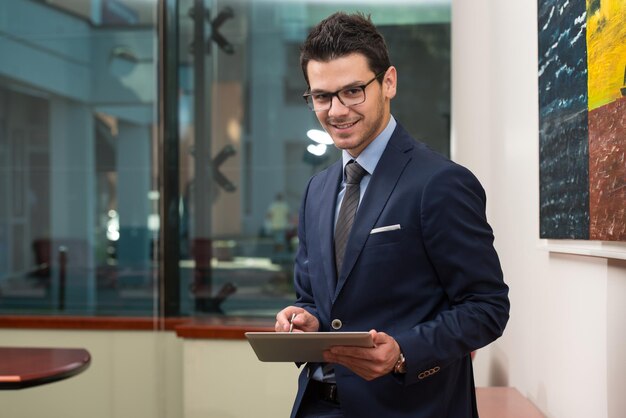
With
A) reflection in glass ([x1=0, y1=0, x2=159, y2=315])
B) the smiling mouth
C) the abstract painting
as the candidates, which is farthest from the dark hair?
reflection in glass ([x1=0, y1=0, x2=159, y2=315])

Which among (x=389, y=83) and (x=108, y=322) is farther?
(x=108, y=322)

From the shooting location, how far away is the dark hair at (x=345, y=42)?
1.80 metres

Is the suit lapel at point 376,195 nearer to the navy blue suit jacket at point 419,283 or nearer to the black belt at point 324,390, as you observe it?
the navy blue suit jacket at point 419,283

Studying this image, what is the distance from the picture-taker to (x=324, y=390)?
1854mm

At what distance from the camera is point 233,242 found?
494 cm

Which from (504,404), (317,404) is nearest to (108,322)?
(504,404)

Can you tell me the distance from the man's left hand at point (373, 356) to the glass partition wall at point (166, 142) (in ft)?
10.5

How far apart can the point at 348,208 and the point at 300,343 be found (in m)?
0.40

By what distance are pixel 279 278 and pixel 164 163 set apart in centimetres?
96

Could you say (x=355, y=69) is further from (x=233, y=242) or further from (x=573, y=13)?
(x=233, y=242)

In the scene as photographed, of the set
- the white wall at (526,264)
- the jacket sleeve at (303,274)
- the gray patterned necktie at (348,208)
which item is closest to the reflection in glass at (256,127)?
the white wall at (526,264)

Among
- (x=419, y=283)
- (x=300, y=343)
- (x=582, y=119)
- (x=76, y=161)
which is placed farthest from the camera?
(x=76, y=161)

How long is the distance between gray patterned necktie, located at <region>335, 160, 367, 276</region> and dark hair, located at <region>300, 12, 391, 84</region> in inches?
9.0

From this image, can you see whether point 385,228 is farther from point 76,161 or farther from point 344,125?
point 76,161
